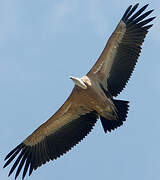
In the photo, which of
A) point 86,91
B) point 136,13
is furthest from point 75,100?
point 136,13

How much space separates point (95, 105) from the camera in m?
16.6

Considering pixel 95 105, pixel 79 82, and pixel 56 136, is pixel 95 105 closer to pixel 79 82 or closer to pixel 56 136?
pixel 79 82

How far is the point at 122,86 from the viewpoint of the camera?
17.0 metres

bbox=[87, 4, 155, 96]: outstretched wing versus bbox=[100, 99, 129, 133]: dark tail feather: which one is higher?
bbox=[87, 4, 155, 96]: outstretched wing

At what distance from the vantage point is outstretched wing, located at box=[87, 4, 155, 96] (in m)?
16.9

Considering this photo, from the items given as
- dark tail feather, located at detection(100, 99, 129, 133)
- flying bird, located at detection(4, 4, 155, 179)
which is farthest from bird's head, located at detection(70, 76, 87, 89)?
dark tail feather, located at detection(100, 99, 129, 133)

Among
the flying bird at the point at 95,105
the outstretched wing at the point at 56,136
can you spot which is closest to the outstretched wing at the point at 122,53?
the flying bird at the point at 95,105

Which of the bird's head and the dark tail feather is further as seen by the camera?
the dark tail feather

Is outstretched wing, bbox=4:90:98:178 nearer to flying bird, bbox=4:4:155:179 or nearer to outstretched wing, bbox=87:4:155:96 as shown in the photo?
flying bird, bbox=4:4:155:179

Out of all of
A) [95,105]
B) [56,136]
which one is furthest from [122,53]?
[56,136]

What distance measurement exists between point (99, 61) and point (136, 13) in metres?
1.94

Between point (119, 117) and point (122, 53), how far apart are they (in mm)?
2060

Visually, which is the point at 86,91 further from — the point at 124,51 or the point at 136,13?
the point at 136,13

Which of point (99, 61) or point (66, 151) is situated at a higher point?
point (99, 61)
